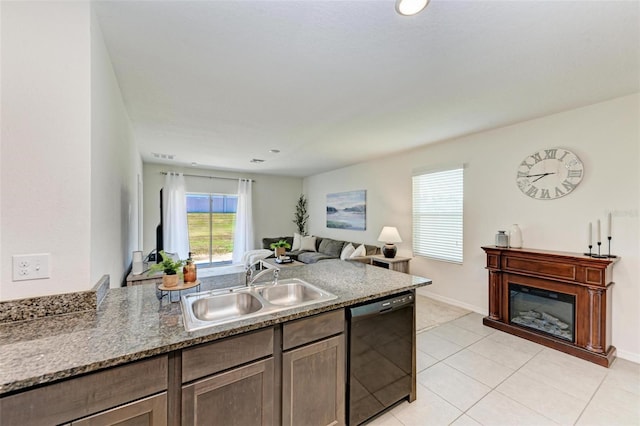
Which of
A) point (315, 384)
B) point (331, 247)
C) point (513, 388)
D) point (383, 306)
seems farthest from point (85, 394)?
point (331, 247)

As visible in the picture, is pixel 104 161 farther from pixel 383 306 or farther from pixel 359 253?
pixel 359 253

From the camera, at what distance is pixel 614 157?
2.57 meters

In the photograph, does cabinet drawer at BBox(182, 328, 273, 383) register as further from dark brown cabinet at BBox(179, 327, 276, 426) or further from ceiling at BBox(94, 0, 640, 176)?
ceiling at BBox(94, 0, 640, 176)

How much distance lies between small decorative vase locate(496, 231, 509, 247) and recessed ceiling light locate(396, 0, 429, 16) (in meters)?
2.87

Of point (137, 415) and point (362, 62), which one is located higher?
point (362, 62)

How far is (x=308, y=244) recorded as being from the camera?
6.70 m

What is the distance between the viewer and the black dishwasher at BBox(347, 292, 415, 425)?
164 centimetres

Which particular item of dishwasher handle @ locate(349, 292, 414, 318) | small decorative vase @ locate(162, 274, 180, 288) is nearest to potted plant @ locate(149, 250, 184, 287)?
small decorative vase @ locate(162, 274, 180, 288)

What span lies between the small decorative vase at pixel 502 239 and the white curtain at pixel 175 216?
6.15 meters

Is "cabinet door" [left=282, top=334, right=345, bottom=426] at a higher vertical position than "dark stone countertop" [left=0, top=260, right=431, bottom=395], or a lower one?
lower

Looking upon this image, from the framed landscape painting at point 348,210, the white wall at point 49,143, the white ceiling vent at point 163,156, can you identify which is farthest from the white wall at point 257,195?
the white wall at point 49,143

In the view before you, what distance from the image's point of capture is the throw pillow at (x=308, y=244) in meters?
6.65

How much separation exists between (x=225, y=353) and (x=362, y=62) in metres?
2.07

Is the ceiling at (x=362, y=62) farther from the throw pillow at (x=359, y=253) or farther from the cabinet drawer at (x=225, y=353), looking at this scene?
the throw pillow at (x=359, y=253)
